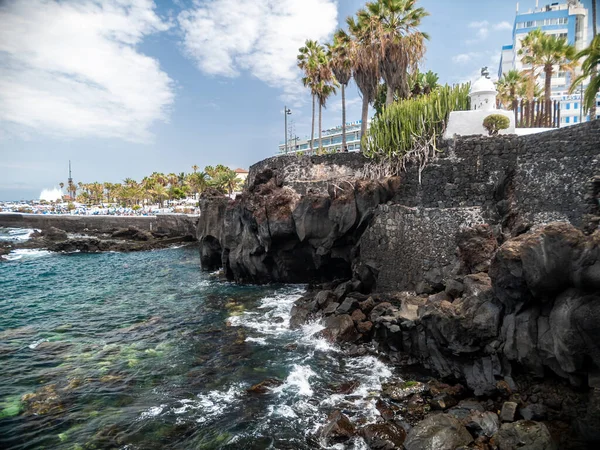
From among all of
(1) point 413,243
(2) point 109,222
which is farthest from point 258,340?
(2) point 109,222

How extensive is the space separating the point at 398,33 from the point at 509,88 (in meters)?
21.3

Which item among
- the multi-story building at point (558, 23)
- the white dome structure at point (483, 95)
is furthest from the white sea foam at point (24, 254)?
the multi-story building at point (558, 23)

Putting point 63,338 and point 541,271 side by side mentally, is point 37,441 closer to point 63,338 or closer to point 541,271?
point 63,338

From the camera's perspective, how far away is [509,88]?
4194cm

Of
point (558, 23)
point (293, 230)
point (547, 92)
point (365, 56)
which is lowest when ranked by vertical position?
point (293, 230)

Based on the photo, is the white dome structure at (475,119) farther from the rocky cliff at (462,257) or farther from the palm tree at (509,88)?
the palm tree at (509,88)

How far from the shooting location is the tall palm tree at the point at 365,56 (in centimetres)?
2875

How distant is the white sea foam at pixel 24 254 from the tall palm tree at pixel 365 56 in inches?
1759

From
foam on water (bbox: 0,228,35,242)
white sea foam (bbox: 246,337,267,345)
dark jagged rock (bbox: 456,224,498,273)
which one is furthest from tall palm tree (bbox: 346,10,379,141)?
foam on water (bbox: 0,228,35,242)

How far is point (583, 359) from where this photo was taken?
993 cm

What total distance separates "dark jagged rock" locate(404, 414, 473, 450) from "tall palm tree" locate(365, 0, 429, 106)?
23.3 metres

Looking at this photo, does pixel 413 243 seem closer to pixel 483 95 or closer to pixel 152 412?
pixel 483 95

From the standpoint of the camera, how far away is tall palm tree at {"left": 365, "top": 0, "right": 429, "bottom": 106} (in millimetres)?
27859

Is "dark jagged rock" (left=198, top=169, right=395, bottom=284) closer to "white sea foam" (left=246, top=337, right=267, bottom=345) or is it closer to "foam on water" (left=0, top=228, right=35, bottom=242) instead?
"white sea foam" (left=246, top=337, right=267, bottom=345)
